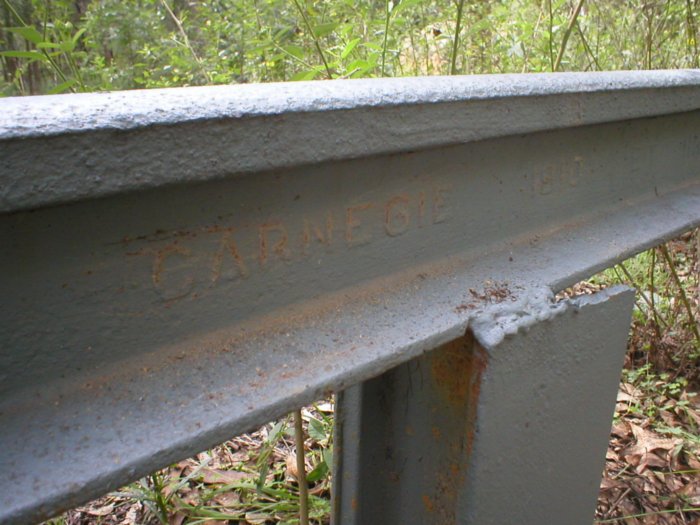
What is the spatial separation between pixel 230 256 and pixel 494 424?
61cm

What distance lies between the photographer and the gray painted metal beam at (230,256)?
675 mm

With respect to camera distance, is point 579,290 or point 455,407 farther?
point 579,290

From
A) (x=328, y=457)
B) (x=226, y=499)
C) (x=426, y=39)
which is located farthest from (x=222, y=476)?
(x=426, y=39)

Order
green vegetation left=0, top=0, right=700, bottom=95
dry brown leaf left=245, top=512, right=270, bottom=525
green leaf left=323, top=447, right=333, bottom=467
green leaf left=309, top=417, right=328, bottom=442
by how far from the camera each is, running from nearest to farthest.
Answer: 1. green leaf left=323, top=447, right=333, bottom=467
2. dry brown leaf left=245, top=512, right=270, bottom=525
3. green leaf left=309, top=417, right=328, bottom=442
4. green vegetation left=0, top=0, right=700, bottom=95

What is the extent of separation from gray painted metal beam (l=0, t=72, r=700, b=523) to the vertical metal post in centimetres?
10

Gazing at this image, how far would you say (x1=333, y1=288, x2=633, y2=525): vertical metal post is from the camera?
3.71 feet

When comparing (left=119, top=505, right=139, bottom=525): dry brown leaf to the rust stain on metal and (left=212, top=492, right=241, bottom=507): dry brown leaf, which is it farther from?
the rust stain on metal

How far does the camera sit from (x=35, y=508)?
633mm

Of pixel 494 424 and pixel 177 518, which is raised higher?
pixel 494 424

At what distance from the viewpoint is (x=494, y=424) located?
114 centimetres

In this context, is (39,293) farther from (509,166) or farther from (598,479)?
(598,479)

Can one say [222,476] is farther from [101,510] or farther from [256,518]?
[101,510]

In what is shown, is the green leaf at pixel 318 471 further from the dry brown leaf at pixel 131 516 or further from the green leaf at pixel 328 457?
the dry brown leaf at pixel 131 516

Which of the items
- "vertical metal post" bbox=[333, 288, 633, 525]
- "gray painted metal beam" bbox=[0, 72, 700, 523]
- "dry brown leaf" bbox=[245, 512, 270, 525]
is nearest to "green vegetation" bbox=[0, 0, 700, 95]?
"gray painted metal beam" bbox=[0, 72, 700, 523]
